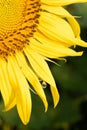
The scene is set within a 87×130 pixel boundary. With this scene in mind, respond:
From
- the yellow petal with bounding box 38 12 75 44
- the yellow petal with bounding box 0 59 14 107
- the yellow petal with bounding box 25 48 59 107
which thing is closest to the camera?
the yellow petal with bounding box 0 59 14 107

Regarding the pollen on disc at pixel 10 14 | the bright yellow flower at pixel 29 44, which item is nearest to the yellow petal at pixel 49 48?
the bright yellow flower at pixel 29 44

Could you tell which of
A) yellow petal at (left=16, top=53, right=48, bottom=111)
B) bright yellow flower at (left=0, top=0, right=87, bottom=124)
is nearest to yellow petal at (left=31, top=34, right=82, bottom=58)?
bright yellow flower at (left=0, top=0, right=87, bottom=124)

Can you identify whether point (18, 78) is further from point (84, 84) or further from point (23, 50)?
point (84, 84)

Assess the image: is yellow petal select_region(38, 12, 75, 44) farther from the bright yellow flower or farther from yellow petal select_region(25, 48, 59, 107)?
yellow petal select_region(25, 48, 59, 107)

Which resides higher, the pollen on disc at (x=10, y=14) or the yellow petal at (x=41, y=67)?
the pollen on disc at (x=10, y=14)

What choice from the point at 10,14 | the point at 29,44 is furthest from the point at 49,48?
the point at 10,14

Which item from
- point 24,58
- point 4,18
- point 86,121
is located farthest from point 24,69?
point 86,121

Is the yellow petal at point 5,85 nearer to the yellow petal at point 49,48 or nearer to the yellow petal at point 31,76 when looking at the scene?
the yellow petal at point 31,76
